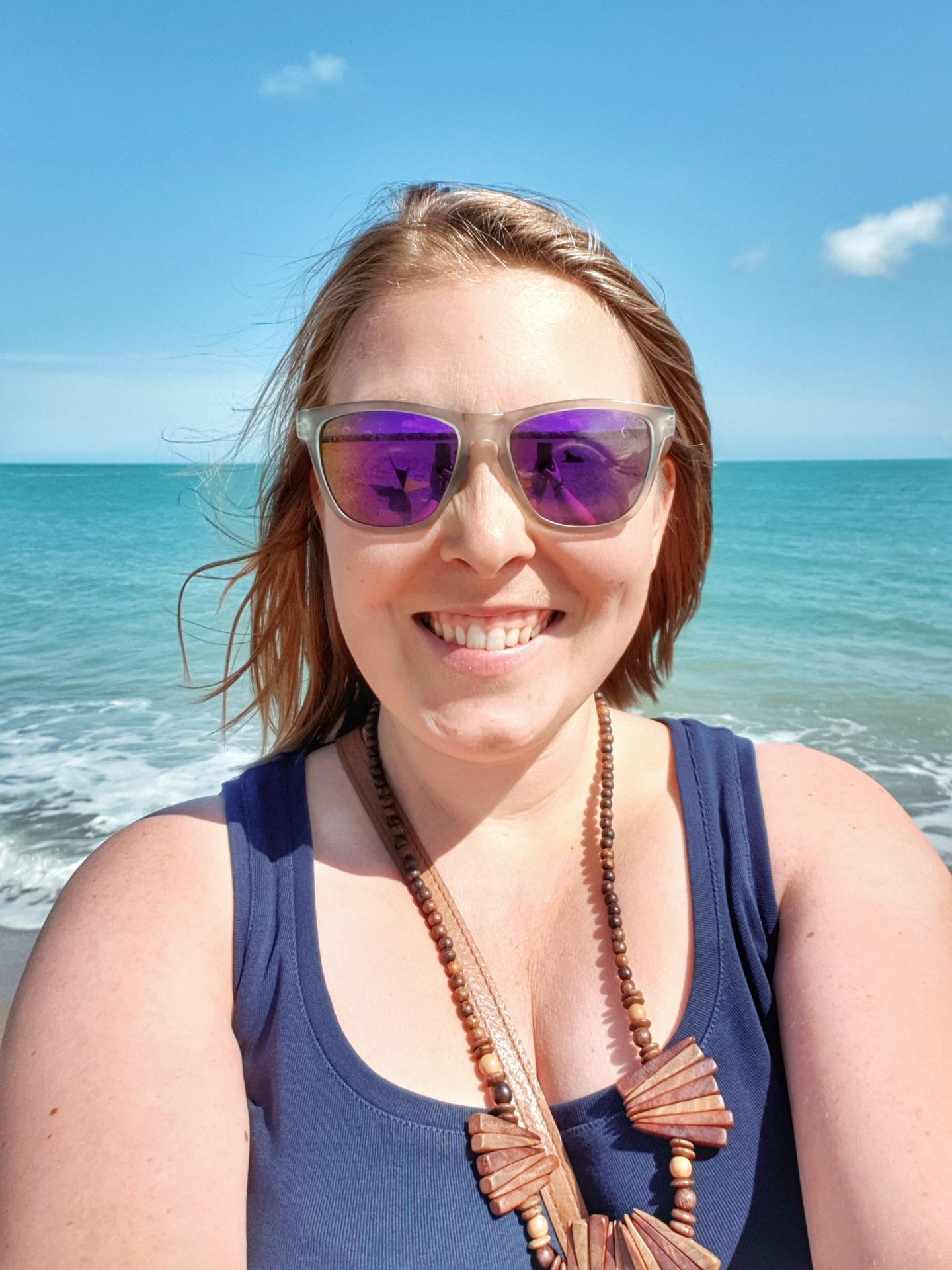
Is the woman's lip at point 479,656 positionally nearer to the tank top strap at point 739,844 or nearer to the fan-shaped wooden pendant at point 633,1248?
the tank top strap at point 739,844

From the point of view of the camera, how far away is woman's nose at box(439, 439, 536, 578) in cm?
169

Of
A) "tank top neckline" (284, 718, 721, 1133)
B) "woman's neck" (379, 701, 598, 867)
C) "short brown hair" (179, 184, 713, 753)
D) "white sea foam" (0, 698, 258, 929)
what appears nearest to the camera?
"tank top neckline" (284, 718, 721, 1133)

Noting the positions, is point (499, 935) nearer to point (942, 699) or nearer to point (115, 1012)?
point (115, 1012)

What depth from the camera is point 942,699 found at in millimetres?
9500

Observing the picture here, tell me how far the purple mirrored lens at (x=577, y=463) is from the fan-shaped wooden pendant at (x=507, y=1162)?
40.9 inches

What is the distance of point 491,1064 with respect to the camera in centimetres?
172

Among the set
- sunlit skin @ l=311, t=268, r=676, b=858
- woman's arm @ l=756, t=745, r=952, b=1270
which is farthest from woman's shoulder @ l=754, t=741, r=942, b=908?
sunlit skin @ l=311, t=268, r=676, b=858

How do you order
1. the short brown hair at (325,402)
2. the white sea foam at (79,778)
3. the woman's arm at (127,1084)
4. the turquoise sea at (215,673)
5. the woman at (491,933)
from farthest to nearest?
the turquoise sea at (215,673)
the white sea foam at (79,778)
the short brown hair at (325,402)
the woman at (491,933)
the woman's arm at (127,1084)

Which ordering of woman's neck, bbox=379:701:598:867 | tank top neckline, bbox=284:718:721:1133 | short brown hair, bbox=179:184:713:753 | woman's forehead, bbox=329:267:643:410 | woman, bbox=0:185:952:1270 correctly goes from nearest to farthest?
woman, bbox=0:185:952:1270
tank top neckline, bbox=284:718:721:1133
woman's forehead, bbox=329:267:643:410
short brown hair, bbox=179:184:713:753
woman's neck, bbox=379:701:598:867

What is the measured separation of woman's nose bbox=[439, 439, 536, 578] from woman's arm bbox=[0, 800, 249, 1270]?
75cm

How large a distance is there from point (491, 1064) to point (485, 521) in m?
0.96

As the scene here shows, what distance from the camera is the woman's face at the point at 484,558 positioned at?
5.61ft

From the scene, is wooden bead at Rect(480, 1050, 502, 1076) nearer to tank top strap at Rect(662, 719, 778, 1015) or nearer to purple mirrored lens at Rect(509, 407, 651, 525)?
tank top strap at Rect(662, 719, 778, 1015)

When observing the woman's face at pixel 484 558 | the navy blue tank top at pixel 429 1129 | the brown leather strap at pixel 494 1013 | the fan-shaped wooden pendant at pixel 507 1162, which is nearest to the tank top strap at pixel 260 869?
the navy blue tank top at pixel 429 1129
